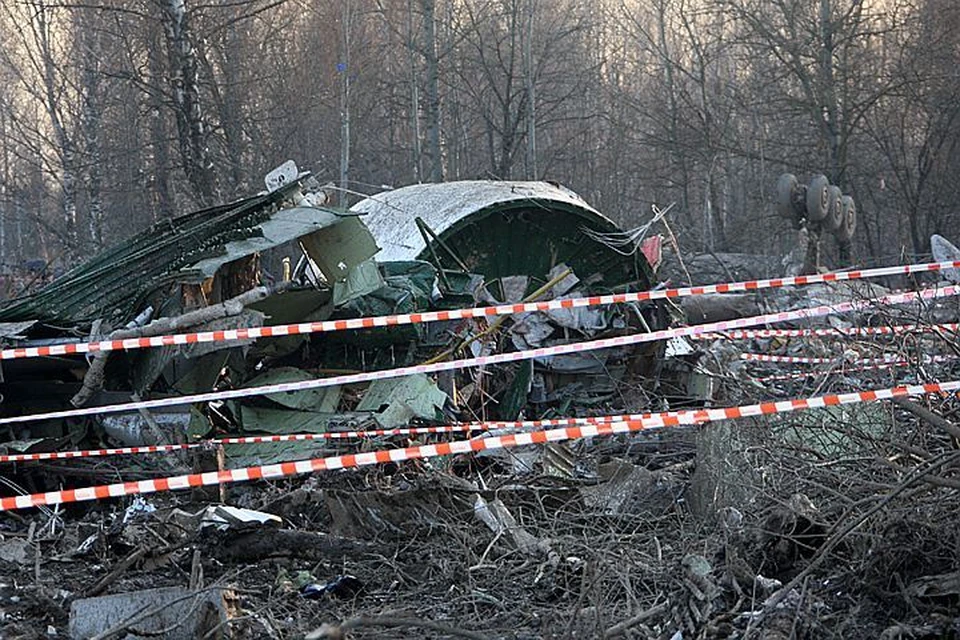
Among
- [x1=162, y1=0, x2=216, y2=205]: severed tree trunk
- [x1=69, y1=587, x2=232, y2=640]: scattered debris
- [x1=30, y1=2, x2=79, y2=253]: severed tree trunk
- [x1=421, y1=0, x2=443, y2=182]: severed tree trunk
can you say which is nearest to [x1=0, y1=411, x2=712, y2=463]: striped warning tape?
[x1=69, y1=587, x2=232, y2=640]: scattered debris

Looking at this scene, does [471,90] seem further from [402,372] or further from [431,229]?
[402,372]

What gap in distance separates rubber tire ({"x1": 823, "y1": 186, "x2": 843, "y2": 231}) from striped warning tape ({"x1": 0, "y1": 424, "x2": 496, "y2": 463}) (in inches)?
526

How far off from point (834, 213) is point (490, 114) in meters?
11.5

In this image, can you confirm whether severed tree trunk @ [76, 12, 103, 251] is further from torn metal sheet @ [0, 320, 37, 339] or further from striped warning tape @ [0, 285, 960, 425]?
striped warning tape @ [0, 285, 960, 425]

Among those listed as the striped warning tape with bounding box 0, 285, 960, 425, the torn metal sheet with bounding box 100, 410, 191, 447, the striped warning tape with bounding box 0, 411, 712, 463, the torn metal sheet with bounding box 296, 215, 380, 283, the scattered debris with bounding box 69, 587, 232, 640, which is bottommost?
the scattered debris with bounding box 69, 587, 232, 640

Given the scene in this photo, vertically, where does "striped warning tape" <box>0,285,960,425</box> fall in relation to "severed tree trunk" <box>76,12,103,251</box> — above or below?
below

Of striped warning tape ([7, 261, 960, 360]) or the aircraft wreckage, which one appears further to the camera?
the aircraft wreckage

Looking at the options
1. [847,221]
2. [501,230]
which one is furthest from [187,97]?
[847,221]

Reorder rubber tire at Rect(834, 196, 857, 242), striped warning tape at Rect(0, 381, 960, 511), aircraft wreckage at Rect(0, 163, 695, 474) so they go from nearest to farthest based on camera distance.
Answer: striped warning tape at Rect(0, 381, 960, 511), aircraft wreckage at Rect(0, 163, 695, 474), rubber tire at Rect(834, 196, 857, 242)

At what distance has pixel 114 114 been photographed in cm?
3275

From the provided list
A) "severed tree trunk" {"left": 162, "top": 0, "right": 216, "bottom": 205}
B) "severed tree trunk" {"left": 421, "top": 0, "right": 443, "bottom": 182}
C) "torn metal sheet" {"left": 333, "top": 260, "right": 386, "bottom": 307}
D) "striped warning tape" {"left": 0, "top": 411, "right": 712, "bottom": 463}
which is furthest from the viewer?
"severed tree trunk" {"left": 421, "top": 0, "right": 443, "bottom": 182}

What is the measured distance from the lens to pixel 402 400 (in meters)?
8.86

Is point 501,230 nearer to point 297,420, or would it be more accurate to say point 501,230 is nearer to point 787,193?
point 297,420

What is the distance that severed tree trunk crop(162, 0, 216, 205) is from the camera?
50.6 feet
